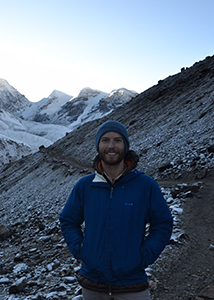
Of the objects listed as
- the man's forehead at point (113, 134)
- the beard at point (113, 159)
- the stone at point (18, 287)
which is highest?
the man's forehead at point (113, 134)

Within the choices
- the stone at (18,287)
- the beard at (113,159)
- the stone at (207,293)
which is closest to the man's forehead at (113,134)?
the beard at (113,159)

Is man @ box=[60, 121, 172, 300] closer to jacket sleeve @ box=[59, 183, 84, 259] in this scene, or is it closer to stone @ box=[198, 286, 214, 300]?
jacket sleeve @ box=[59, 183, 84, 259]

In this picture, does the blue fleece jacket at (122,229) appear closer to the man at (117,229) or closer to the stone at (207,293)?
the man at (117,229)

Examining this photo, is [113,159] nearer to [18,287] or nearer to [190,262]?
[190,262]

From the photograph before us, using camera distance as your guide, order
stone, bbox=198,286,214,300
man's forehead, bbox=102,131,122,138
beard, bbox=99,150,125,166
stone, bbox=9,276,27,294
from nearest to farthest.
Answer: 1. beard, bbox=99,150,125,166
2. man's forehead, bbox=102,131,122,138
3. stone, bbox=198,286,214,300
4. stone, bbox=9,276,27,294

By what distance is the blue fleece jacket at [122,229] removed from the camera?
297 centimetres

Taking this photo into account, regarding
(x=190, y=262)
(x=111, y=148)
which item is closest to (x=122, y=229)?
(x=111, y=148)

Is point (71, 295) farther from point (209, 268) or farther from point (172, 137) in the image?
point (172, 137)

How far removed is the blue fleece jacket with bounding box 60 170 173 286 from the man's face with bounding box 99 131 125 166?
0.23 metres

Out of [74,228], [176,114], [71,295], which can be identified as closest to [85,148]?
[176,114]

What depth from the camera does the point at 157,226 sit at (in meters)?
3.11

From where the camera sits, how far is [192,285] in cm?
538

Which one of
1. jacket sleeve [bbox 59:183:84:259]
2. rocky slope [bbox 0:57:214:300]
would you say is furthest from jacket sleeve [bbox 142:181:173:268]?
rocky slope [bbox 0:57:214:300]

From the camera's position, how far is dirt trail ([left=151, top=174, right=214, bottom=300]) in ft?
17.3
